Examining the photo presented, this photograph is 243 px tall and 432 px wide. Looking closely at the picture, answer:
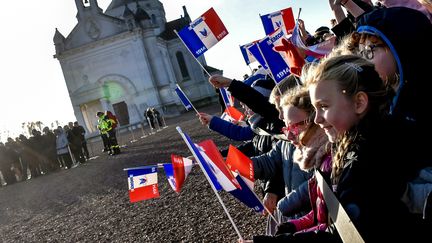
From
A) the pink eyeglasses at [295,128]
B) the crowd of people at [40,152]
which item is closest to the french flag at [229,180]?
the pink eyeglasses at [295,128]

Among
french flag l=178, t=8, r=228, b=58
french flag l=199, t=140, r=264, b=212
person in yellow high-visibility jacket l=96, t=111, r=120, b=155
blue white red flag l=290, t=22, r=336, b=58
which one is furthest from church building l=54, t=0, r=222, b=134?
french flag l=199, t=140, r=264, b=212

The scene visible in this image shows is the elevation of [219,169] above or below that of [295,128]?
below

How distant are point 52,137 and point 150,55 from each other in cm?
2968

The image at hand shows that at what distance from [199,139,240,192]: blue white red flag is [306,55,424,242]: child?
1.08 m

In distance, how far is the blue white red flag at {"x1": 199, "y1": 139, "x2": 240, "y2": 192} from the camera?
10.0 feet

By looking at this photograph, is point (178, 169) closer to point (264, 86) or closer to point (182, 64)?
point (264, 86)

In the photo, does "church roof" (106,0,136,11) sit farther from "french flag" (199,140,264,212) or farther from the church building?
"french flag" (199,140,264,212)

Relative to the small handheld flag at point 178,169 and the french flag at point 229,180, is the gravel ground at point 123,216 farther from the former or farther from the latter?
the french flag at point 229,180

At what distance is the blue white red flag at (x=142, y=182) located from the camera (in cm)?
391

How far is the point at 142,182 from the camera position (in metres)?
3.95

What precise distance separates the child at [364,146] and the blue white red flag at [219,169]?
1.08 m

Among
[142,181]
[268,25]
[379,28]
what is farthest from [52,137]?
[379,28]

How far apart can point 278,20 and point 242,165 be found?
4.39 meters

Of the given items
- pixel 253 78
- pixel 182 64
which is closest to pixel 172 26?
pixel 182 64
